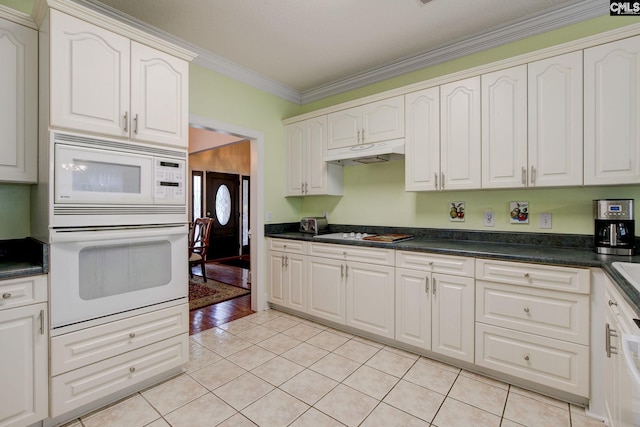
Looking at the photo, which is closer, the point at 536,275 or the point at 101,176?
the point at 101,176

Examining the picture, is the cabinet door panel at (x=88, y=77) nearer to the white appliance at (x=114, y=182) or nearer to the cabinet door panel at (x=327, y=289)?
the white appliance at (x=114, y=182)

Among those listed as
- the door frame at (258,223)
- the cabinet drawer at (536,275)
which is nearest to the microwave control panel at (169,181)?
the door frame at (258,223)

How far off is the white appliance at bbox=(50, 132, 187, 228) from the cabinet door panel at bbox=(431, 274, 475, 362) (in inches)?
78.7

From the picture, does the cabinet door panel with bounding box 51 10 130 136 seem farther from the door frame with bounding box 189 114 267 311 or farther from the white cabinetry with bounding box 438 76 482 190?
the white cabinetry with bounding box 438 76 482 190

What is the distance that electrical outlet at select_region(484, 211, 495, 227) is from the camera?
2629 millimetres

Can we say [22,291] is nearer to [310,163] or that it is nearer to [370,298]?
[370,298]

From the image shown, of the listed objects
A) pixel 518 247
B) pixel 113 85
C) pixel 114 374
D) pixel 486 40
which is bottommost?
pixel 114 374

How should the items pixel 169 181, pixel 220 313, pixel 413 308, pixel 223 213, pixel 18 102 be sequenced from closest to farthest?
pixel 18 102
pixel 169 181
pixel 413 308
pixel 220 313
pixel 223 213

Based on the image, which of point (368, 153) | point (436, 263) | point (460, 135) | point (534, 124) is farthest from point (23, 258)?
point (534, 124)

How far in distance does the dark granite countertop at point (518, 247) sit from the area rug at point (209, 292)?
1.60m

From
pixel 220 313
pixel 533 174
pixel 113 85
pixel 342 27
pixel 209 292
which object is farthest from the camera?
pixel 209 292

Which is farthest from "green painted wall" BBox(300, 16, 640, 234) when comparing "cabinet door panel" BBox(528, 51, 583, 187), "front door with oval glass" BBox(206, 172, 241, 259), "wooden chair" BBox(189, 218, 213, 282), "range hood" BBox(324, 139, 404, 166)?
"front door with oval glass" BBox(206, 172, 241, 259)

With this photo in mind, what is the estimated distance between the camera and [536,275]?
1926 mm

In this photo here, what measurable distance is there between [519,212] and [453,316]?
103 centimetres
